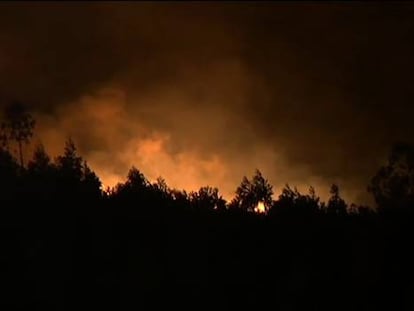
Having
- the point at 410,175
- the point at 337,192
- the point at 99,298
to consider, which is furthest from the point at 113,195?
the point at 410,175

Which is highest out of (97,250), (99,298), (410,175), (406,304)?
(410,175)

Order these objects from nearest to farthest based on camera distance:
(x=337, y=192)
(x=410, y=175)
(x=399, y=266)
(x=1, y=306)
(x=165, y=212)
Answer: (x=1, y=306)
(x=399, y=266)
(x=165, y=212)
(x=337, y=192)
(x=410, y=175)

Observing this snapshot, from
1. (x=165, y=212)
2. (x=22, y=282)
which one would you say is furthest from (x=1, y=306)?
(x=165, y=212)

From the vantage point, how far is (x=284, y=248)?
75.2 metres

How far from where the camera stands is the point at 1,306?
198ft

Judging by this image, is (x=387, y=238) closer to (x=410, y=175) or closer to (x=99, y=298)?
(x=99, y=298)

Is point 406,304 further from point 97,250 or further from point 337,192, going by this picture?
point 337,192

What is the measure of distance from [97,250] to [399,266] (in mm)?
26919

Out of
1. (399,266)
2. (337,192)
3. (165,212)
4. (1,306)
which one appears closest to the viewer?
(1,306)

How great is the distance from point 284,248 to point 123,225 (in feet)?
50.4

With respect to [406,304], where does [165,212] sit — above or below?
above

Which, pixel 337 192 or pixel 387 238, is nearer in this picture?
pixel 387 238

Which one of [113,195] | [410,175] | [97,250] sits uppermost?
[410,175]

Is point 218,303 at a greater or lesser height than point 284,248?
lesser
